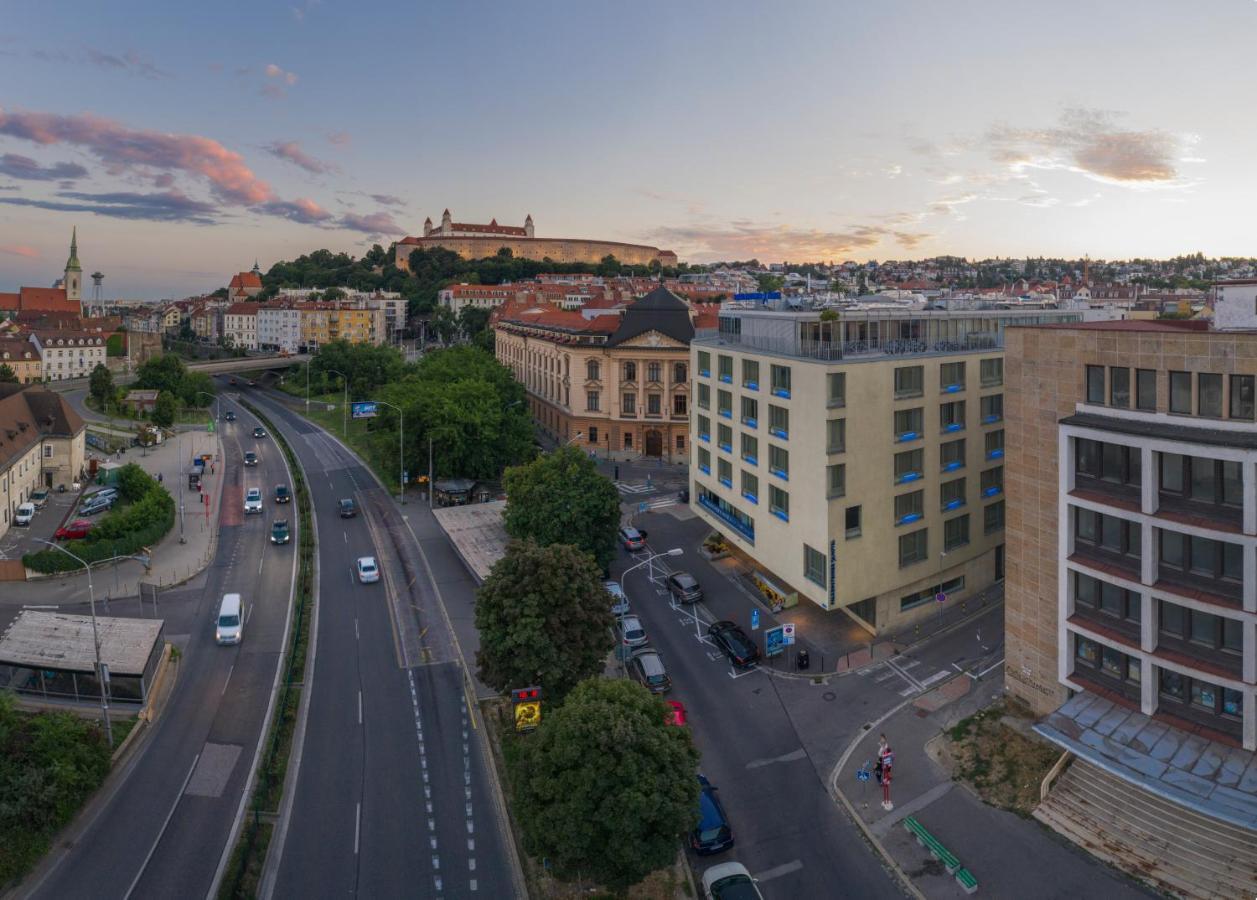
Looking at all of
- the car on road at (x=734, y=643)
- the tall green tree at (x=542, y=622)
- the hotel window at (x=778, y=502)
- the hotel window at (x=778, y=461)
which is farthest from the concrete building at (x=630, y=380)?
the tall green tree at (x=542, y=622)

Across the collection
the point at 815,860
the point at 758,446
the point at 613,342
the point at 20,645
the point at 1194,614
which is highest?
the point at 613,342

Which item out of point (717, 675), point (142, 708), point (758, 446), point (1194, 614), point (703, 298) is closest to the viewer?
point (1194, 614)

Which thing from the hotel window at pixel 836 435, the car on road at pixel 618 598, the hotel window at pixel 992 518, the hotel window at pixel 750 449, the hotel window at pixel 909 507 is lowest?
the car on road at pixel 618 598

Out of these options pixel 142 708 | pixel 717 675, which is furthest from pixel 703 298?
pixel 142 708

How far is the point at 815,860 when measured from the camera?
27516mm

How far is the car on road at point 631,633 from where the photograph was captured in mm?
42875

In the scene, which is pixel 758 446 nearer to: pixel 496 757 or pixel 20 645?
pixel 496 757

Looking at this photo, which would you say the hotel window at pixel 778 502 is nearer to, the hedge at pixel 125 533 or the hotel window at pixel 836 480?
the hotel window at pixel 836 480

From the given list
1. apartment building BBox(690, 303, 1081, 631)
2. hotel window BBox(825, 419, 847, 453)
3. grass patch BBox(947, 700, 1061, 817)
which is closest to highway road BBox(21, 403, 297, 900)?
grass patch BBox(947, 700, 1061, 817)

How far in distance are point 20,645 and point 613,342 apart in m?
60.7

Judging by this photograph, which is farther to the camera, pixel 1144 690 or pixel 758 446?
pixel 758 446

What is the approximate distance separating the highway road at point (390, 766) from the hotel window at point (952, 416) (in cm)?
2986

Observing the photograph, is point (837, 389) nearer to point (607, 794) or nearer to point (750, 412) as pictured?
point (750, 412)

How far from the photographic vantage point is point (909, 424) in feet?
142
